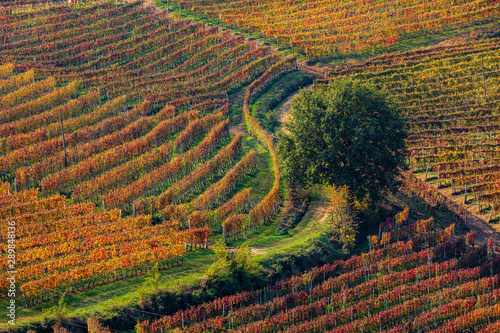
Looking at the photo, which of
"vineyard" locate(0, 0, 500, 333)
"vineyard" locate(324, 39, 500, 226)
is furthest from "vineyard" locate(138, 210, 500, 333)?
"vineyard" locate(324, 39, 500, 226)

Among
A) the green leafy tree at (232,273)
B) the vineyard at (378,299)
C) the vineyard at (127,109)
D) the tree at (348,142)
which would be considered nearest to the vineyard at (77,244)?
the vineyard at (127,109)

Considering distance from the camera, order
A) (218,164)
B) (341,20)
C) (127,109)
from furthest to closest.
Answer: (341,20) < (127,109) < (218,164)

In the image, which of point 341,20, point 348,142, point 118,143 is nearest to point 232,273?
point 348,142

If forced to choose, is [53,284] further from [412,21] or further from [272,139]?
[412,21]

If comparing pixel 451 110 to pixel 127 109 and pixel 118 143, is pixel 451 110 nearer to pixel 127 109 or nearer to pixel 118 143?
pixel 127 109

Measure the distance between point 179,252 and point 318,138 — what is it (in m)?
16.0

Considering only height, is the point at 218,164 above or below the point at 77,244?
above

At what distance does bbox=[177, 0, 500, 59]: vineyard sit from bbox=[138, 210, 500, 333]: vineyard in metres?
53.3

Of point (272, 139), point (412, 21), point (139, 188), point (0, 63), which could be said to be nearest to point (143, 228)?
point (139, 188)

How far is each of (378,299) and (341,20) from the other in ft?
242

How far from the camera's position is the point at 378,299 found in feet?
124

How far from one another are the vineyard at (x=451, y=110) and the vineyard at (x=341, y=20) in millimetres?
8595

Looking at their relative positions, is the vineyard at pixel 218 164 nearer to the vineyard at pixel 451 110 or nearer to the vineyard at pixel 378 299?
the vineyard at pixel 378 299

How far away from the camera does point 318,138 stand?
164ft
